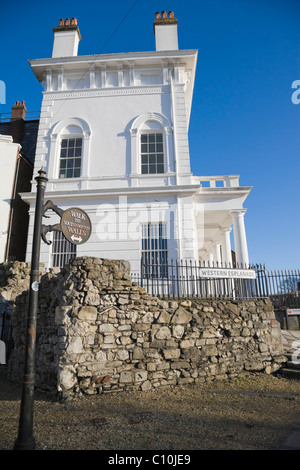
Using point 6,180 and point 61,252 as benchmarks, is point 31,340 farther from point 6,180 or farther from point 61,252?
point 6,180

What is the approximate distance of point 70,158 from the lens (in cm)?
1346

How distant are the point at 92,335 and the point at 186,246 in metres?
6.51

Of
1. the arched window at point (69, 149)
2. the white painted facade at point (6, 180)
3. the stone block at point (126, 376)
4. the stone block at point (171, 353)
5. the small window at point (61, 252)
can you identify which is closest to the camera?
the stone block at point (126, 376)

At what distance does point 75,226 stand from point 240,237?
8508 millimetres

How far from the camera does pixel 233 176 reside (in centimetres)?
1313

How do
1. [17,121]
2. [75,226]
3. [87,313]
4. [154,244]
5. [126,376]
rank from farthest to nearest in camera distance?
1. [17,121]
2. [154,244]
3. [126,376]
4. [87,313]
5. [75,226]

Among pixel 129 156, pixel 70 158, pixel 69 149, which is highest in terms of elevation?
pixel 69 149

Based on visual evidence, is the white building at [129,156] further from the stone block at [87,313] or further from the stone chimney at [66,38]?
the stone block at [87,313]

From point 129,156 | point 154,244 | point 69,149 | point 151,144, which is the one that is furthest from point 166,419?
point 69,149

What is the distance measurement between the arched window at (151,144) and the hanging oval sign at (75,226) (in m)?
7.56

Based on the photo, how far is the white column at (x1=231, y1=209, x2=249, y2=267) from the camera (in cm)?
1205

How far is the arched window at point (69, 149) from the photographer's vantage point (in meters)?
13.2

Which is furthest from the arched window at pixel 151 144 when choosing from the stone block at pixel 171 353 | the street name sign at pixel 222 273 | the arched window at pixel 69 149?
the stone block at pixel 171 353
